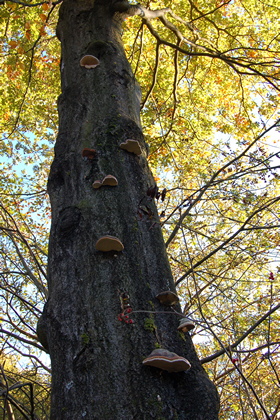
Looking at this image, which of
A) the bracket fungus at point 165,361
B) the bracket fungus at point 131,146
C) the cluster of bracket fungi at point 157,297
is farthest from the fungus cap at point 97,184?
the bracket fungus at point 165,361

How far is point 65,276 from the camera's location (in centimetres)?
193

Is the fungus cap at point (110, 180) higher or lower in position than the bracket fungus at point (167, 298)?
higher

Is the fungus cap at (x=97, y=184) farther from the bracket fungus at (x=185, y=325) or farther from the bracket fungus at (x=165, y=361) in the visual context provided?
the bracket fungus at (x=165, y=361)

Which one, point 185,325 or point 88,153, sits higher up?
point 88,153

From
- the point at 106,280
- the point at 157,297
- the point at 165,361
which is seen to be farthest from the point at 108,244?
the point at 165,361

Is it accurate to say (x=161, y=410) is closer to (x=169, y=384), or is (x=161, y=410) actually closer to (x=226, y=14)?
(x=169, y=384)

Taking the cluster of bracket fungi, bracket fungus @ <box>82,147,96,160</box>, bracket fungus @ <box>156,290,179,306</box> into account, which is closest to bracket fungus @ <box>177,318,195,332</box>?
the cluster of bracket fungi

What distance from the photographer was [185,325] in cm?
176

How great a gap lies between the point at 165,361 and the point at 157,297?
0.46m

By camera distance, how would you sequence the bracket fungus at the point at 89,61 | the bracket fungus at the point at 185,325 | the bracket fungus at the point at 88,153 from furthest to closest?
→ the bracket fungus at the point at 89,61 < the bracket fungus at the point at 88,153 < the bracket fungus at the point at 185,325

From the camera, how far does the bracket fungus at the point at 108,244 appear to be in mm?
1874

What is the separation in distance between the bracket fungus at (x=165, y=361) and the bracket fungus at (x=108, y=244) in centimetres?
60

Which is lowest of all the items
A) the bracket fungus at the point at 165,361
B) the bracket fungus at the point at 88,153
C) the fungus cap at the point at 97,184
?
the bracket fungus at the point at 165,361

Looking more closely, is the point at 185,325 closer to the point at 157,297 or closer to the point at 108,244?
the point at 157,297
